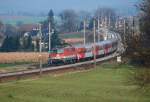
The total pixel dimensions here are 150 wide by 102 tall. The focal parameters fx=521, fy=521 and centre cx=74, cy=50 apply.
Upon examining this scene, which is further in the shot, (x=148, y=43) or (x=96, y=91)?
(x=96, y=91)

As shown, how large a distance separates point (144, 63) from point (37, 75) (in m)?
32.3

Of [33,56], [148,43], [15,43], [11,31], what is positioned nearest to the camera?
[148,43]

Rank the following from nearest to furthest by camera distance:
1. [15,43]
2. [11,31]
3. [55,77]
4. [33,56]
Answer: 1. [55,77]
2. [33,56]
3. [15,43]
4. [11,31]

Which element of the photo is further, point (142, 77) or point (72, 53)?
point (72, 53)

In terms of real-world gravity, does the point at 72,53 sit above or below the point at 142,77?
below

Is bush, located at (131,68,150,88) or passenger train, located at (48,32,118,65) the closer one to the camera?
bush, located at (131,68,150,88)

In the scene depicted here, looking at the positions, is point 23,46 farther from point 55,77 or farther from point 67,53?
point 55,77

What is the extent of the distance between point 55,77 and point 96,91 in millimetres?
16067

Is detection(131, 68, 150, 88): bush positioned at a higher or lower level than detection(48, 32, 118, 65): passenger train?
higher

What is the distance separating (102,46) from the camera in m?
80.1

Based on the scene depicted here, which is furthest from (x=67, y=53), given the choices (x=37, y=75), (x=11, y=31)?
(x=11, y=31)

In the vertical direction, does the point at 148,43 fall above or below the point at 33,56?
above

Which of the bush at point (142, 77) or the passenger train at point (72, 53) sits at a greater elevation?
the bush at point (142, 77)

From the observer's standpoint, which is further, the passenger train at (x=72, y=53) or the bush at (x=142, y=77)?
the passenger train at (x=72, y=53)
